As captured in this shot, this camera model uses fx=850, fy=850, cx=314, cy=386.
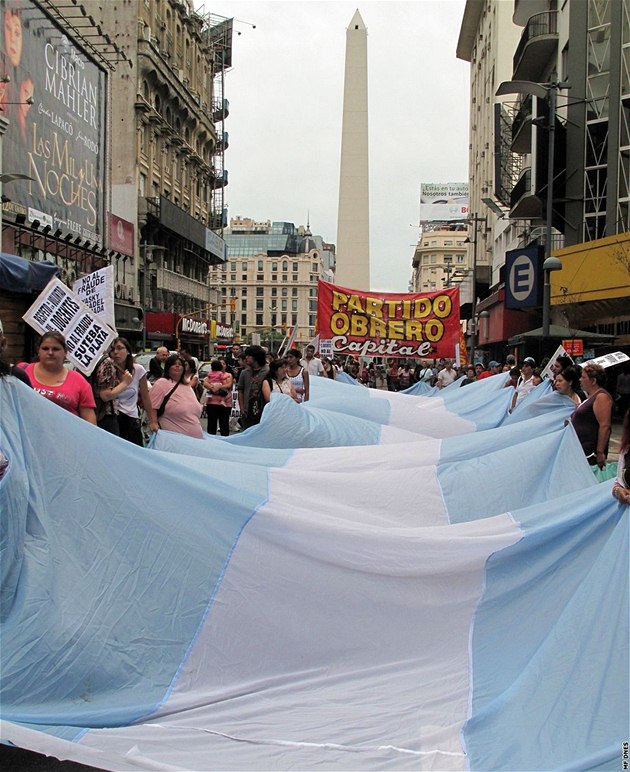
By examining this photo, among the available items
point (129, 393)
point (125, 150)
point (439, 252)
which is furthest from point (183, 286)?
point (439, 252)

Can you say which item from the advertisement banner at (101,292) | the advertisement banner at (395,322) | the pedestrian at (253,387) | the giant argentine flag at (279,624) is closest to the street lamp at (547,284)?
the advertisement banner at (395,322)

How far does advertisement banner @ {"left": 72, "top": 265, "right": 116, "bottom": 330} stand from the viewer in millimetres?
9023

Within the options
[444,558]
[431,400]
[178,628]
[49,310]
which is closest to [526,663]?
[444,558]

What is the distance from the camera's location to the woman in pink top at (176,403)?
26.6ft

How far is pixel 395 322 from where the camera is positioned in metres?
20.4

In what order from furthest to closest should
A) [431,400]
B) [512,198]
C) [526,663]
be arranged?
1. [512,198]
2. [431,400]
3. [526,663]

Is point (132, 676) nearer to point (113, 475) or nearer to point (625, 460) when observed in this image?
point (113, 475)

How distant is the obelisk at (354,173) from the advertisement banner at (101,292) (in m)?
35.7

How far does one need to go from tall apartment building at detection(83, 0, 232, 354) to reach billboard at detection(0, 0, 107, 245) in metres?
8.39

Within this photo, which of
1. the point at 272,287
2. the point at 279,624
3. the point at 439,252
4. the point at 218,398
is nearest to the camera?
the point at 279,624

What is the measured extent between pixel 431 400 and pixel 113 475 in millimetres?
11206

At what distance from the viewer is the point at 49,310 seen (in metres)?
7.31

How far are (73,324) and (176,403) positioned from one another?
1.28m

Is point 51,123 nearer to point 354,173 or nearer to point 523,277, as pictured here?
point 523,277
